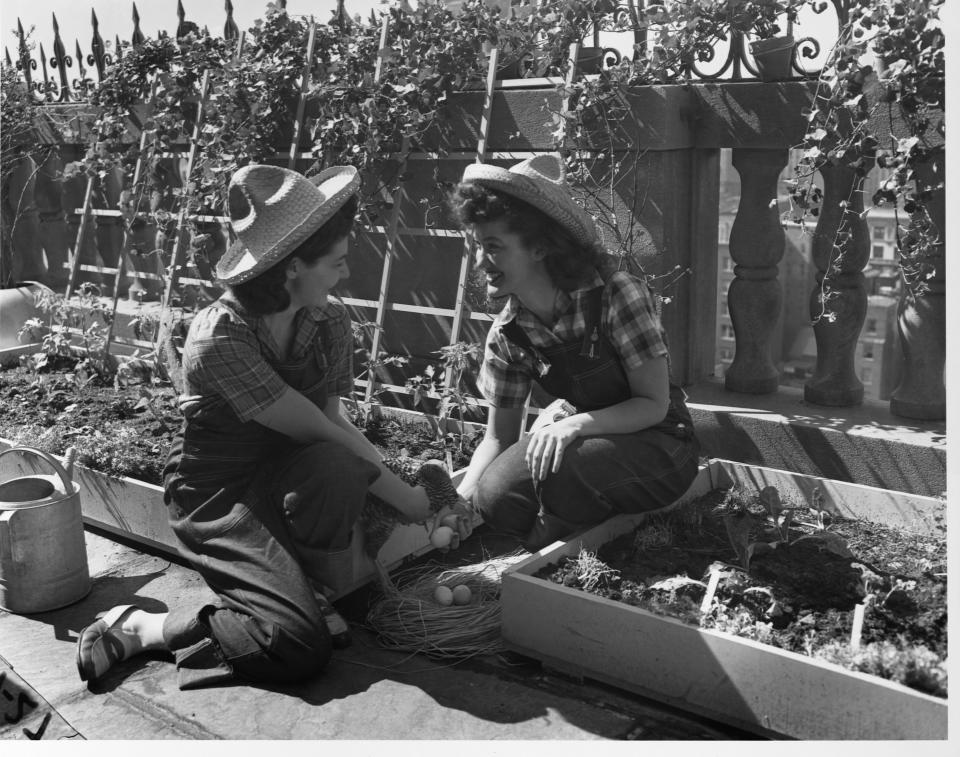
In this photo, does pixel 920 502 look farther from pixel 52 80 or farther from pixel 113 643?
pixel 52 80

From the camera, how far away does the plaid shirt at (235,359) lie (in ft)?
9.63

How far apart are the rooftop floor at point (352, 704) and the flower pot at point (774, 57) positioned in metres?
2.36

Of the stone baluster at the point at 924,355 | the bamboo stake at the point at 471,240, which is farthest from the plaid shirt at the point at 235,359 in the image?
the stone baluster at the point at 924,355

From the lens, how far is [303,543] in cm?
304

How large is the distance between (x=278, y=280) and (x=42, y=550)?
1.18 metres

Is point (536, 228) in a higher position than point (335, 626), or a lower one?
higher

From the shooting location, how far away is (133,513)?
12.6 ft

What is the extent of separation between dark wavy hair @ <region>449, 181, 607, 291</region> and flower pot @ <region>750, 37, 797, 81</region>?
1.33m

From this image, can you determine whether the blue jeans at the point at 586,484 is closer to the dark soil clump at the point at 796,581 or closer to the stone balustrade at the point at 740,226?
the dark soil clump at the point at 796,581

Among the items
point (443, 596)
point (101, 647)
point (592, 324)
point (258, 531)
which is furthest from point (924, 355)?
point (101, 647)

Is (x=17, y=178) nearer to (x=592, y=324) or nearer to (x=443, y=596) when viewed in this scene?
(x=443, y=596)

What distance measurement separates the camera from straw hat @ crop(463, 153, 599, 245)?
296 cm

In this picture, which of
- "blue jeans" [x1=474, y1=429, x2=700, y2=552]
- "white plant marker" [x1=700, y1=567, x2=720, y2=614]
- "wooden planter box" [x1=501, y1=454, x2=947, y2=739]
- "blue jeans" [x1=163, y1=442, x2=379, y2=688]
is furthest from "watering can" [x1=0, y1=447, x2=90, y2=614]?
"white plant marker" [x1=700, y1=567, x2=720, y2=614]

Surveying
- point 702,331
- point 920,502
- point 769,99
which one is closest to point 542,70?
point 769,99
